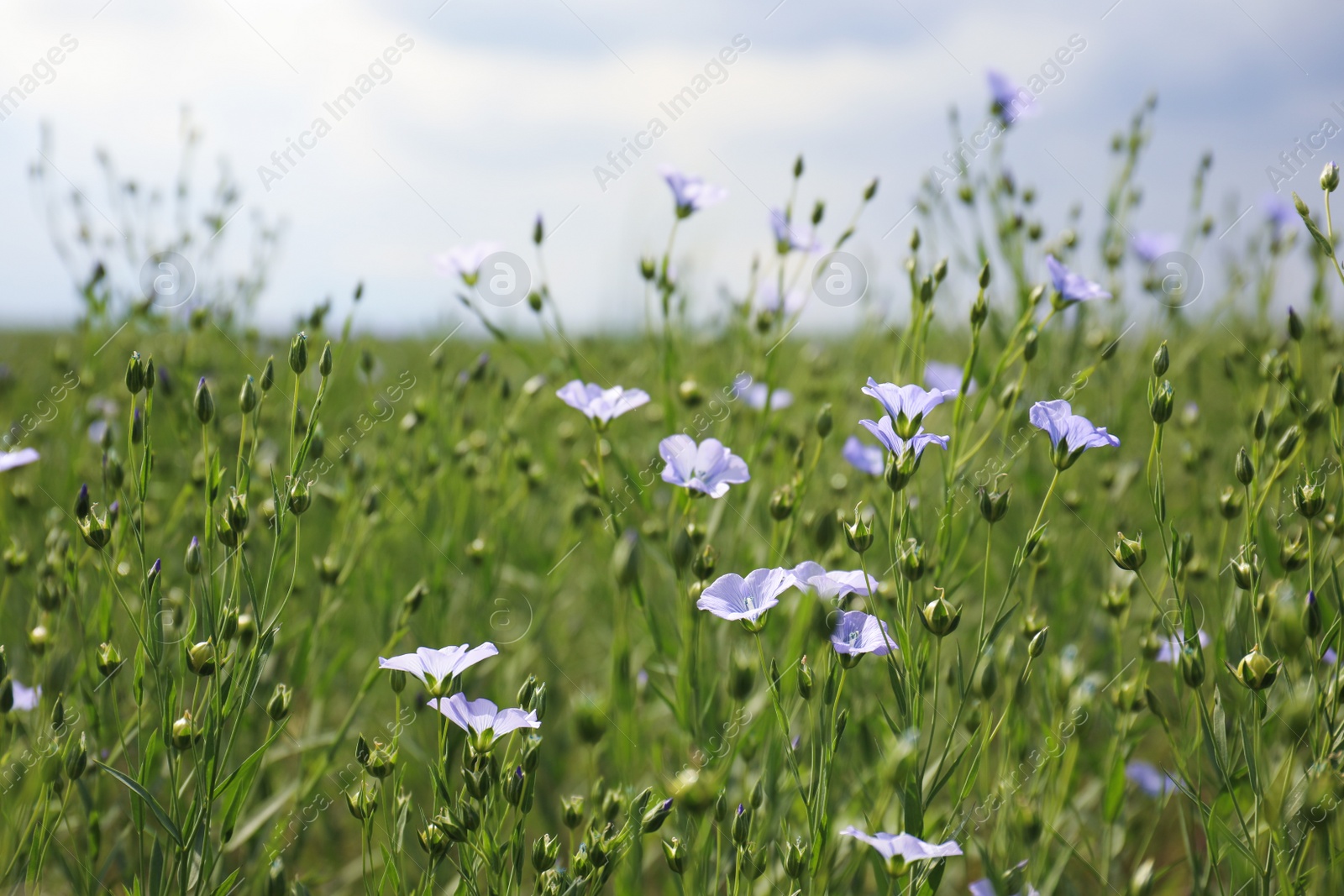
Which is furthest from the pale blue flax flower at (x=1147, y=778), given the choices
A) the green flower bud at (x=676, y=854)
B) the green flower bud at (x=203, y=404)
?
the green flower bud at (x=203, y=404)

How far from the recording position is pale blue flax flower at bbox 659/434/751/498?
138 cm

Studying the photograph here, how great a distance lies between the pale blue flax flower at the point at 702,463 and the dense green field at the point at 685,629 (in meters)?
0.02

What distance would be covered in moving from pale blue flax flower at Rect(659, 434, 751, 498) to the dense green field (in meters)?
0.02

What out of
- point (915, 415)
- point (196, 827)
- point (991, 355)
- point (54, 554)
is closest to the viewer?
point (196, 827)

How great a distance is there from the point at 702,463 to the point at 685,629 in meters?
0.28

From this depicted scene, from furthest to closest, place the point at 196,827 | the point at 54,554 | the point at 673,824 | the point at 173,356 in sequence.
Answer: the point at 173,356, the point at 673,824, the point at 54,554, the point at 196,827

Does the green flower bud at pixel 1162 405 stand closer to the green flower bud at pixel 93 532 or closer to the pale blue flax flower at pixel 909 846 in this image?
the pale blue flax flower at pixel 909 846

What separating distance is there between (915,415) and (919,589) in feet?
1.26

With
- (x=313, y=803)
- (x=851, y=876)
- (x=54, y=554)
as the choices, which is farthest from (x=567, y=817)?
(x=54, y=554)

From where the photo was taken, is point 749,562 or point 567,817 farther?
point 749,562

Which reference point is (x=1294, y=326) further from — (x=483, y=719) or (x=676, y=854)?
(x=483, y=719)

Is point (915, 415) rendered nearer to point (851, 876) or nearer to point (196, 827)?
point (851, 876)

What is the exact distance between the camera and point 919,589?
1451mm

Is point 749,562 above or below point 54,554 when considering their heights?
below
